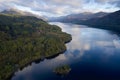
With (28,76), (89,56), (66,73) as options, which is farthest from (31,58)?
(89,56)

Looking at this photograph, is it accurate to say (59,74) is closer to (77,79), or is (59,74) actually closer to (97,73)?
(77,79)

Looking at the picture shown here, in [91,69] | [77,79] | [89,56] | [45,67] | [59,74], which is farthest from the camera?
[89,56]

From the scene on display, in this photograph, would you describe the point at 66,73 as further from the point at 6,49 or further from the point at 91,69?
the point at 6,49

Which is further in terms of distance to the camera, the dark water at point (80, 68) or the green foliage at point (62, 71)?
the green foliage at point (62, 71)

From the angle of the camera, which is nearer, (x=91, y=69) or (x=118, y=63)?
(x=91, y=69)

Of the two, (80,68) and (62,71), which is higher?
(62,71)

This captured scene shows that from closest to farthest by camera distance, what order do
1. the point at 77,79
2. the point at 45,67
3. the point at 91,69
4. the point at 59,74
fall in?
the point at 77,79 → the point at 59,74 → the point at 91,69 → the point at 45,67

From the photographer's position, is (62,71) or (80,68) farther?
(80,68)

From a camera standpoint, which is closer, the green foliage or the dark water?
the dark water

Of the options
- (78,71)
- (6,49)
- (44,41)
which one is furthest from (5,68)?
(44,41)
